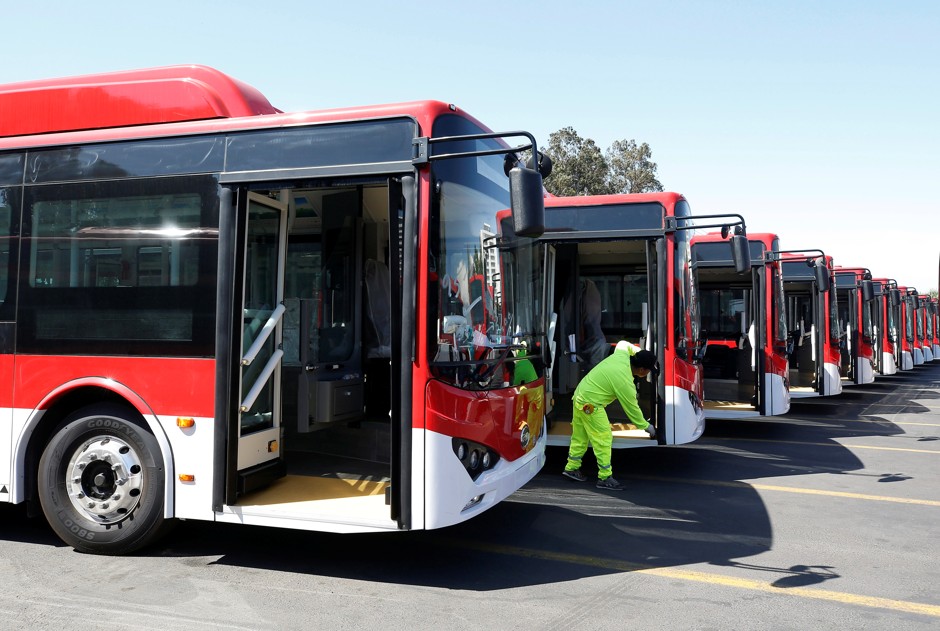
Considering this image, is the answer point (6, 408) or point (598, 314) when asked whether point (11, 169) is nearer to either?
point (6, 408)

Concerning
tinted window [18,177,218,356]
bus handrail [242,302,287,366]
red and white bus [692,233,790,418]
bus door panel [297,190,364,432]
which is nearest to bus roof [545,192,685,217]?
red and white bus [692,233,790,418]

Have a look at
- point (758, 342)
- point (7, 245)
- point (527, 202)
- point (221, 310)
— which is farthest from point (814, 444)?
point (7, 245)

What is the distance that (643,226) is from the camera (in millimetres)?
8273

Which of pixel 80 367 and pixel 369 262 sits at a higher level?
pixel 369 262

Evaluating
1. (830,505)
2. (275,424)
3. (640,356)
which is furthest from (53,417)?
(830,505)

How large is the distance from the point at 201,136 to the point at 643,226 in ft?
16.1

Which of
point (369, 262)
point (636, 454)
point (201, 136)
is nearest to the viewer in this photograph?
point (201, 136)

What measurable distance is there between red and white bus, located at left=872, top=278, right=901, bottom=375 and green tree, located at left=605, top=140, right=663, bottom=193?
54.5ft

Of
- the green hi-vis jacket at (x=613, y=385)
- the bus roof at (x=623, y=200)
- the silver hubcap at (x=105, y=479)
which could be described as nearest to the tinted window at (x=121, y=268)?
the silver hubcap at (x=105, y=479)

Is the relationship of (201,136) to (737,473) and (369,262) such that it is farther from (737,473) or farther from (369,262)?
(737,473)

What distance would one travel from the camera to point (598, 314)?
34.7ft

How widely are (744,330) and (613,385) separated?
6.69m

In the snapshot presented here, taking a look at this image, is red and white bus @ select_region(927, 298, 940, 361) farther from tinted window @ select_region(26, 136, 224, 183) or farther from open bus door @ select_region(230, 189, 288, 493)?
tinted window @ select_region(26, 136, 224, 183)

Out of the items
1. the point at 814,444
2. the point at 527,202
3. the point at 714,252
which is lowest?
the point at 814,444
